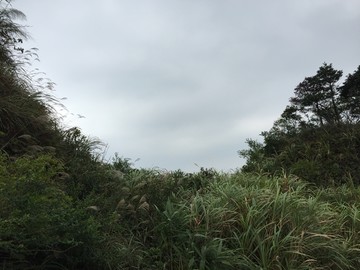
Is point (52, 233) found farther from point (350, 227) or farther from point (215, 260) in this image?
point (350, 227)

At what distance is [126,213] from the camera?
5.59 meters

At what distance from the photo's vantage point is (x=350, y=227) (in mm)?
6332

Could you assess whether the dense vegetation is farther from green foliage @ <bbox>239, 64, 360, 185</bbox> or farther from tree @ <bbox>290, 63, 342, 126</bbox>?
tree @ <bbox>290, 63, 342, 126</bbox>

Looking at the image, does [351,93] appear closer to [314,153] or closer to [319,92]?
[319,92]

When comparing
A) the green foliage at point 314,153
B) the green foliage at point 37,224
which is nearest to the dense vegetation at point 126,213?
the green foliage at point 37,224

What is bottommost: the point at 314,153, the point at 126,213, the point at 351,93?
the point at 126,213

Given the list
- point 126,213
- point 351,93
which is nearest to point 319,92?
point 351,93

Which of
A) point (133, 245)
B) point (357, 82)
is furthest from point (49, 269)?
point (357, 82)

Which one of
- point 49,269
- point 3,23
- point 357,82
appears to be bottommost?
point 49,269

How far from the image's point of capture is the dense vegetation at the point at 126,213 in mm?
3775

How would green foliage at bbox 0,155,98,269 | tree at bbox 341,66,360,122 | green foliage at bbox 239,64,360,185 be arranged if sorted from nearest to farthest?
green foliage at bbox 0,155,98,269, green foliage at bbox 239,64,360,185, tree at bbox 341,66,360,122

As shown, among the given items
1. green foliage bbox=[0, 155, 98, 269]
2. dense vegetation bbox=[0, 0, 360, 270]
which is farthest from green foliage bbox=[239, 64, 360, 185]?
green foliage bbox=[0, 155, 98, 269]

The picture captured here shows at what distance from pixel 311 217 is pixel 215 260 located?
5.53ft

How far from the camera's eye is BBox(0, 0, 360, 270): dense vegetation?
3775 millimetres
